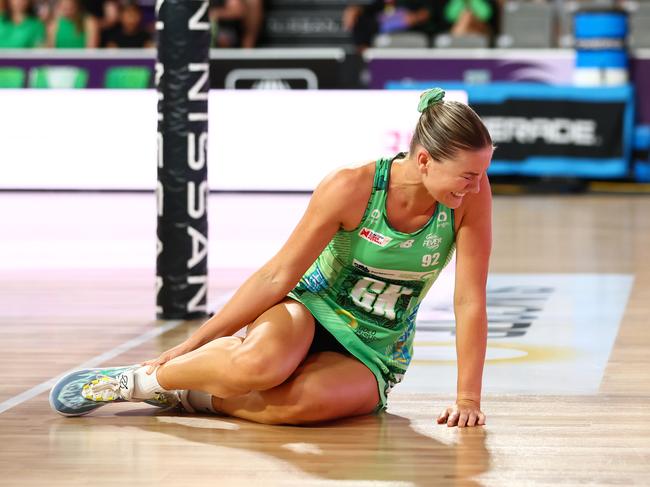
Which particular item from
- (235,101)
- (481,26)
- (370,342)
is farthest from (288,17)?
(370,342)

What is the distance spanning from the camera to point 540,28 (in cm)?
1385

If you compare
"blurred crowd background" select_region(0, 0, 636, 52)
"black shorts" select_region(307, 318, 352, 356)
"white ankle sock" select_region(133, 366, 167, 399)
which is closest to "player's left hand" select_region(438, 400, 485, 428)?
"black shorts" select_region(307, 318, 352, 356)

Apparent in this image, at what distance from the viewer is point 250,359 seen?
12.1 ft

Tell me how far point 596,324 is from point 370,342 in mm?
2191

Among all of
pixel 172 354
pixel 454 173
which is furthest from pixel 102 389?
pixel 454 173

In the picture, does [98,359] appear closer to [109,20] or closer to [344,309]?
[344,309]

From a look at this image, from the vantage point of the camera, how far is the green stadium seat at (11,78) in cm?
1332

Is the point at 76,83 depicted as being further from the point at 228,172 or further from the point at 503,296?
the point at 503,296

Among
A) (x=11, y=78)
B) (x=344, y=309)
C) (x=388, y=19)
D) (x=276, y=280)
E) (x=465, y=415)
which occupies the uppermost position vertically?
(x=388, y=19)

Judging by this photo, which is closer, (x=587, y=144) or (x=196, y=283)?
(x=196, y=283)

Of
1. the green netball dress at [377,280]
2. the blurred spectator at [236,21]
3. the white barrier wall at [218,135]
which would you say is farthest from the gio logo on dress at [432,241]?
the blurred spectator at [236,21]

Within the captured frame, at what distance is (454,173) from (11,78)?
415 inches

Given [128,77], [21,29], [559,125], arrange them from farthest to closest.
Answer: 1. [21,29]
2. [128,77]
3. [559,125]

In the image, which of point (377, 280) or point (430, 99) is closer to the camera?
point (430, 99)
